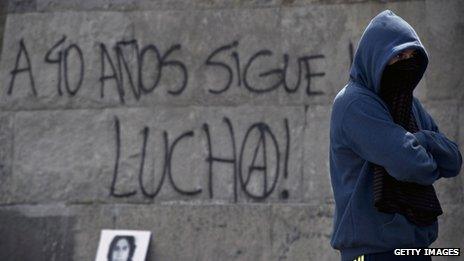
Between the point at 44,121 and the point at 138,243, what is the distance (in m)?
1.24

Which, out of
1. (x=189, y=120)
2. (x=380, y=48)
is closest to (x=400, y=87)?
(x=380, y=48)

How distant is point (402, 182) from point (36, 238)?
4.05 metres

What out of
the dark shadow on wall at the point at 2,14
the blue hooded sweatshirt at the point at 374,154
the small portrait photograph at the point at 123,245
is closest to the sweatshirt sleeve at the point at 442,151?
the blue hooded sweatshirt at the point at 374,154

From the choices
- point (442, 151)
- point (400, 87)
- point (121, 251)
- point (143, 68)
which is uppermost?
point (143, 68)

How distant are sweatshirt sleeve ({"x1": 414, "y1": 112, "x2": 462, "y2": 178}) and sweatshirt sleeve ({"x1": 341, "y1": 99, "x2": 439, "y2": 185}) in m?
0.08

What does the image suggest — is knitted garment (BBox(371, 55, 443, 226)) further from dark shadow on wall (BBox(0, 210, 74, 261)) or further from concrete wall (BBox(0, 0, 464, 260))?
dark shadow on wall (BBox(0, 210, 74, 261))

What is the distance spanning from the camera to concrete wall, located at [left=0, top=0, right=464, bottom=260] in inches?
265

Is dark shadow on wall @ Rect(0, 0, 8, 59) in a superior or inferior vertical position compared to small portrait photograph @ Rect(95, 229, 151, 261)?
superior

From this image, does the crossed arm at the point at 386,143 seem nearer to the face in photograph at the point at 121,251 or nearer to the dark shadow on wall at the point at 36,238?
the face in photograph at the point at 121,251

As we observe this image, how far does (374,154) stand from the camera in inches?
137

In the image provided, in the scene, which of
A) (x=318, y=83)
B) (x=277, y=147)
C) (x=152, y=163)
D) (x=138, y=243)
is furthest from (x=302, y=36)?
(x=138, y=243)

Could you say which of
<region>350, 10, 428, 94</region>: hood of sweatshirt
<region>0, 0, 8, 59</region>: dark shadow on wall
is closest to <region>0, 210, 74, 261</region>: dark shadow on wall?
<region>0, 0, 8, 59</region>: dark shadow on wall

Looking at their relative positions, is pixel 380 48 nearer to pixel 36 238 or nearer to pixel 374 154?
pixel 374 154

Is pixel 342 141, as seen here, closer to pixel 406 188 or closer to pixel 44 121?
pixel 406 188
